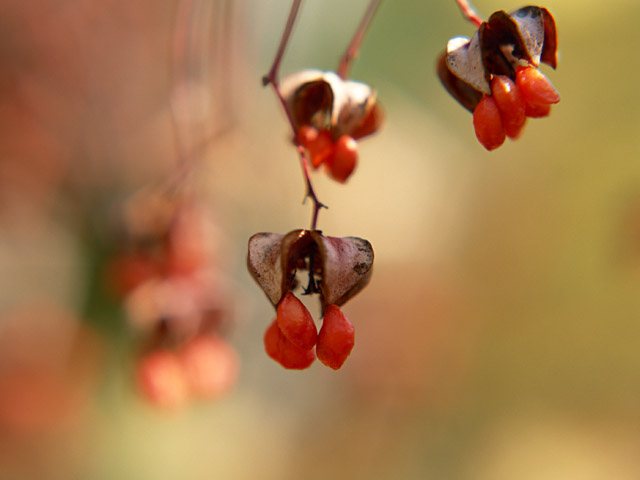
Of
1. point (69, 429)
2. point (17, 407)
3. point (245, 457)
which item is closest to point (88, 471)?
point (69, 429)

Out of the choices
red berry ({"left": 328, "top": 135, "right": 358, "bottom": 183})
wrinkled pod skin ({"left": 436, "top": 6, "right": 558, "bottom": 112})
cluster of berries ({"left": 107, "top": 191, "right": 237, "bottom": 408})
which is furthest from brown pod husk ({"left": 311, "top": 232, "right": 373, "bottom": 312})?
cluster of berries ({"left": 107, "top": 191, "right": 237, "bottom": 408})

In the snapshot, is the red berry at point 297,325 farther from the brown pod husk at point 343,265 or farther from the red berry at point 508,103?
the red berry at point 508,103

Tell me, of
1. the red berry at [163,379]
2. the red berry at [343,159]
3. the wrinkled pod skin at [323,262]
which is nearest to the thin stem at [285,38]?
the red berry at [343,159]

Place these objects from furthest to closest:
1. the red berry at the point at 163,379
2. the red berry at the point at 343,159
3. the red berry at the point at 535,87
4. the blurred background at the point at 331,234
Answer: the blurred background at the point at 331,234, the red berry at the point at 163,379, the red berry at the point at 343,159, the red berry at the point at 535,87

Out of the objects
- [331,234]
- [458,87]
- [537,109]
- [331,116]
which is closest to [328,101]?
[331,116]

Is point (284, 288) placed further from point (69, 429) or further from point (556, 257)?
point (556, 257)

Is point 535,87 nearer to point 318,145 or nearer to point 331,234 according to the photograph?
point 318,145
